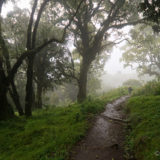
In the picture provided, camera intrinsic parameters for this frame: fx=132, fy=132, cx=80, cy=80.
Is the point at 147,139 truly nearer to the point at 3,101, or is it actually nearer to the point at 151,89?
the point at 151,89

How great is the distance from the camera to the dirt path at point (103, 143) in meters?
4.88

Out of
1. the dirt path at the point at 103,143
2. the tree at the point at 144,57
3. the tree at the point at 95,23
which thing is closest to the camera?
the dirt path at the point at 103,143

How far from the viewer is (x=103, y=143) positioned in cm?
573

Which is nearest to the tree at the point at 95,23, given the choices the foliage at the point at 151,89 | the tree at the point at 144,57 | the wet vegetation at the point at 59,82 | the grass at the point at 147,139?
the wet vegetation at the point at 59,82

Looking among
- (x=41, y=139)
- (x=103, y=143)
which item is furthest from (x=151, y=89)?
(x=41, y=139)

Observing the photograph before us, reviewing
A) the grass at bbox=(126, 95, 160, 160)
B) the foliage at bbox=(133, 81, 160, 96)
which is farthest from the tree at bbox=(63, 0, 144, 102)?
the grass at bbox=(126, 95, 160, 160)

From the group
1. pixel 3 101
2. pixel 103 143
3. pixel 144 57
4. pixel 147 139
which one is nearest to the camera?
pixel 147 139

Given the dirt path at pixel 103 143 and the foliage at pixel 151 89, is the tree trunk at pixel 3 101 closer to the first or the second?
the dirt path at pixel 103 143

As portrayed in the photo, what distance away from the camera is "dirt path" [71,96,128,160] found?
4.88m

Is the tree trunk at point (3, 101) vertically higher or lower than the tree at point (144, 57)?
lower

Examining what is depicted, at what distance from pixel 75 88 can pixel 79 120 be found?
2488 cm

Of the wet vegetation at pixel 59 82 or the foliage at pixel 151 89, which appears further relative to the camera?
the foliage at pixel 151 89

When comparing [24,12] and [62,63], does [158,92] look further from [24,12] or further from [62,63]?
[24,12]

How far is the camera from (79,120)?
7.84 meters
